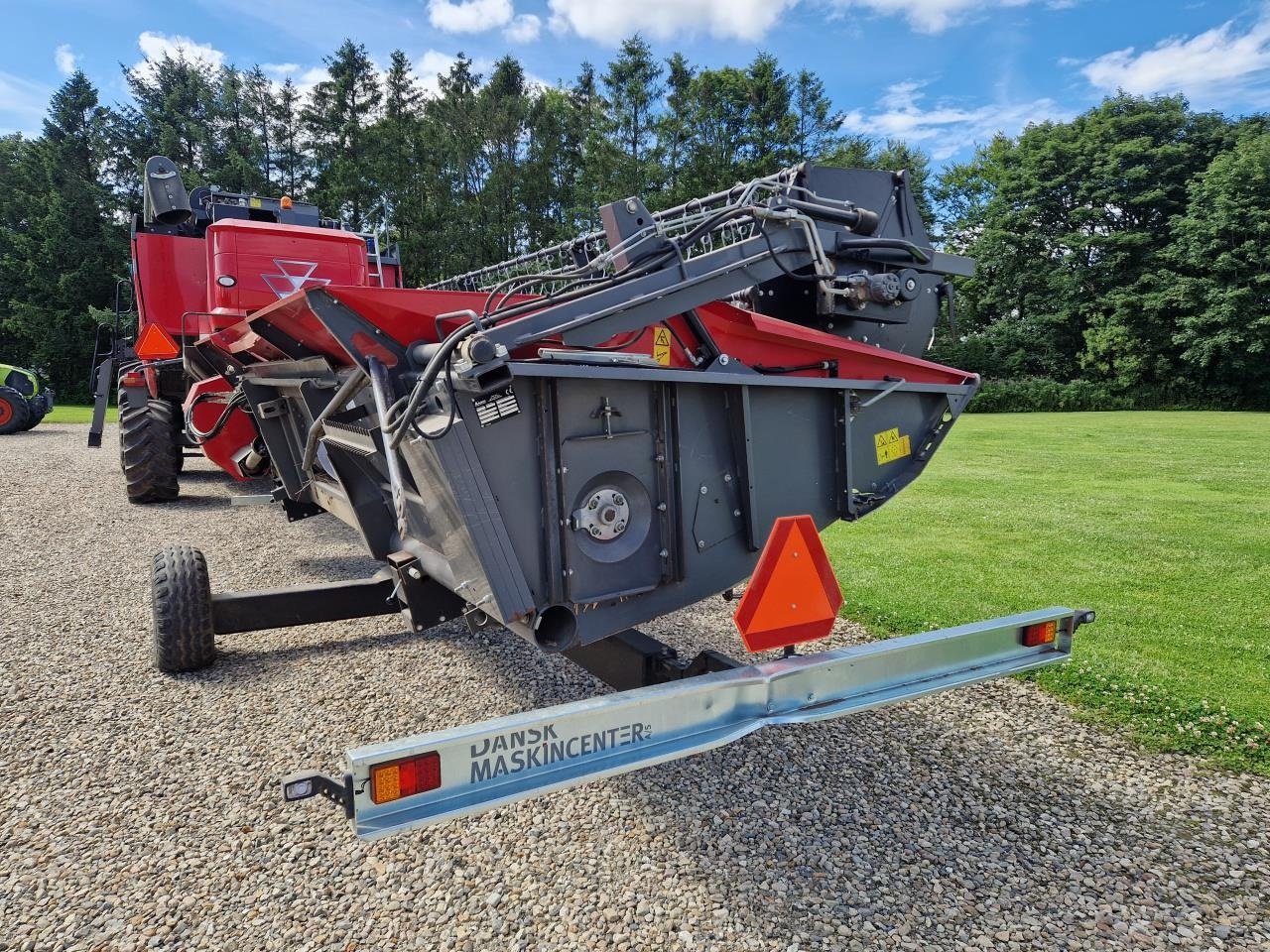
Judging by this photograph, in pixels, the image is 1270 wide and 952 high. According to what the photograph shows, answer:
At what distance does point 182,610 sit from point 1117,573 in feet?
20.0

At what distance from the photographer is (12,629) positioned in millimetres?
4762

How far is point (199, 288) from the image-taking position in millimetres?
8094

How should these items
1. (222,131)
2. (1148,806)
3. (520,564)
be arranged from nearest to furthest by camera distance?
(520,564), (1148,806), (222,131)

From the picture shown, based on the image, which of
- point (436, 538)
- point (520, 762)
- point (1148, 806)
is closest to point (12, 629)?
point (436, 538)

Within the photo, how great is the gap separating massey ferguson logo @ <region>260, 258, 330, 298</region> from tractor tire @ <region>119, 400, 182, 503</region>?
3215 mm

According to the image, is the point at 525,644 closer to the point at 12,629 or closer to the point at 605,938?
the point at 605,938

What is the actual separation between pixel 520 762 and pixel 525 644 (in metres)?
2.59

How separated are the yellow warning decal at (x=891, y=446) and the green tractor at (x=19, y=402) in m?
18.7

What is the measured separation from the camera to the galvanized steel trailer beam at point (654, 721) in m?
1.83

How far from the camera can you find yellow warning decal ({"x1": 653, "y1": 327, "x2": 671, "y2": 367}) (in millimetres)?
2861

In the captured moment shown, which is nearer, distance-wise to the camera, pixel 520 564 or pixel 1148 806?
pixel 520 564

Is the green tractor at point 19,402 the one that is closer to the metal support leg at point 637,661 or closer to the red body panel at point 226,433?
the red body panel at point 226,433

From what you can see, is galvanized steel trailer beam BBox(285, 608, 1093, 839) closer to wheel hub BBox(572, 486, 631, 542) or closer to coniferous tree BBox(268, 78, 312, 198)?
wheel hub BBox(572, 486, 631, 542)

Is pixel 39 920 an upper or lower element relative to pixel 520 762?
lower
